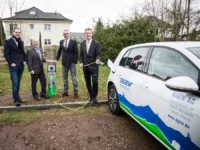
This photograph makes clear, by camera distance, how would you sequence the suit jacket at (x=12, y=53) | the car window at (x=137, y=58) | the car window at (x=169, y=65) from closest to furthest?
the car window at (x=169, y=65)
the car window at (x=137, y=58)
the suit jacket at (x=12, y=53)

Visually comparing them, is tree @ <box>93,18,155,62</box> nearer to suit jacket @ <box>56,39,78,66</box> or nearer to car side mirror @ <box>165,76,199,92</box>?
suit jacket @ <box>56,39,78,66</box>

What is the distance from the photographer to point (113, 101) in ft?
15.6

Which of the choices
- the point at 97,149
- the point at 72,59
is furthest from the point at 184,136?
the point at 72,59

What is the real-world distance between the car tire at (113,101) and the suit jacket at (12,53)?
8.33ft

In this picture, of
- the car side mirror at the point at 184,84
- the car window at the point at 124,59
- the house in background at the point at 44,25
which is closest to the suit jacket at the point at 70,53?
the car window at the point at 124,59

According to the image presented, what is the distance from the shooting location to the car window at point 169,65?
2498mm

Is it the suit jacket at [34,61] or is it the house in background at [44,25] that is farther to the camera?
the house in background at [44,25]

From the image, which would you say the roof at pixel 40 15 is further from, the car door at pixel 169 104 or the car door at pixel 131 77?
the car door at pixel 169 104

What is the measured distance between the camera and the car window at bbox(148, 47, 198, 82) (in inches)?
98.4

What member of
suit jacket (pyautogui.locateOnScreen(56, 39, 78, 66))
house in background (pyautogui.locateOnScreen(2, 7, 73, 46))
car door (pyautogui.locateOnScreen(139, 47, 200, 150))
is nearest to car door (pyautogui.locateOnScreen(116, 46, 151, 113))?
car door (pyautogui.locateOnScreen(139, 47, 200, 150))

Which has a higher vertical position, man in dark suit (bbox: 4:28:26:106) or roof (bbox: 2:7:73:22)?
roof (bbox: 2:7:73:22)

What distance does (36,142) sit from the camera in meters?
3.57

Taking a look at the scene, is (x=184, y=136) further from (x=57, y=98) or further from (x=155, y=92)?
(x=57, y=98)

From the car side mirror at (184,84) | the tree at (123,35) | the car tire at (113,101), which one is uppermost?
the tree at (123,35)
